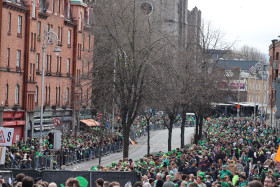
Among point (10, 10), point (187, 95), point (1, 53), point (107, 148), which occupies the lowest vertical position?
point (107, 148)

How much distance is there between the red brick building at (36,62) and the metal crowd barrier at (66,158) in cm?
352

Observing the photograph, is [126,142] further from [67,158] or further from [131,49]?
[67,158]

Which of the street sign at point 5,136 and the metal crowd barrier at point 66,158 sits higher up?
the street sign at point 5,136

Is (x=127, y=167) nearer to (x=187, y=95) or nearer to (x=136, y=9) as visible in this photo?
(x=136, y=9)

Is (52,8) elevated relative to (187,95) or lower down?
elevated

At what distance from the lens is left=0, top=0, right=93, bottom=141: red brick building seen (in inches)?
1816

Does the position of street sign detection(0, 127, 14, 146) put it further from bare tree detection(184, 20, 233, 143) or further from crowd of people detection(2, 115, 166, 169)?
bare tree detection(184, 20, 233, 143)

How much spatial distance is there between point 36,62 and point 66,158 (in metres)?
16.3

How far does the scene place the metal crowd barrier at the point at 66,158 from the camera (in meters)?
29.9

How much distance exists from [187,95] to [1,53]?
13695 mm

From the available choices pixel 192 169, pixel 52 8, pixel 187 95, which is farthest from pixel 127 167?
pixel 52 8

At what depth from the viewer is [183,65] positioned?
47.4 metres

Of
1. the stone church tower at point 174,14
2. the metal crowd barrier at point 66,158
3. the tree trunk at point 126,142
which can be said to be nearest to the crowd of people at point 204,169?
the tree trunk at point 126,142

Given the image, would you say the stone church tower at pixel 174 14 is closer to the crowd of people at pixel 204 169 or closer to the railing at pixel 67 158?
the railing at pixel 67 158
